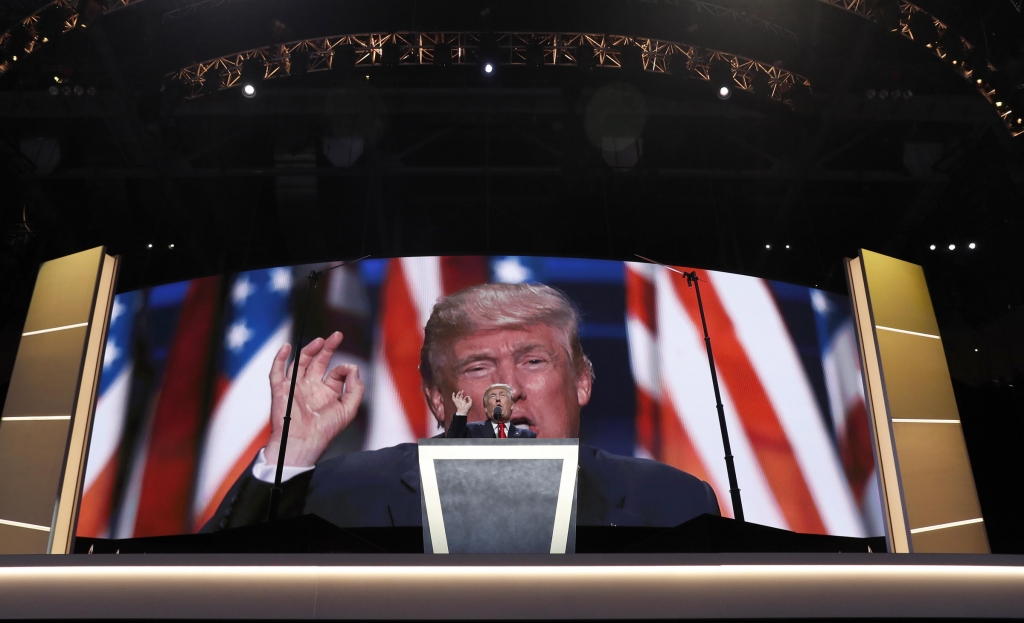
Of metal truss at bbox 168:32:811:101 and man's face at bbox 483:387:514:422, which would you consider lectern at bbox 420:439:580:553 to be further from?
metal truss at bbox 168:32:811:101

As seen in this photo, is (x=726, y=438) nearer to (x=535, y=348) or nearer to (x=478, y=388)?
(x=535, y=348)

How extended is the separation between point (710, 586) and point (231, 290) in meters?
6.14

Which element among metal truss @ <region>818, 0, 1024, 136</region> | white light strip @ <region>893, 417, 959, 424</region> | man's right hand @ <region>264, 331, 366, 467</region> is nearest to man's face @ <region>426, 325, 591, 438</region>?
man's right hand @ <region>264, 331, 366, 467</region>

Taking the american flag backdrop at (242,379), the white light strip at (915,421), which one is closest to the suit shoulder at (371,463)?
the american flag backdrop at (242,379)

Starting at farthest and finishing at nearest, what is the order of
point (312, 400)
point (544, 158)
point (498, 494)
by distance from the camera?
point (544, 158) → point (312, 400) → point (498, 494)

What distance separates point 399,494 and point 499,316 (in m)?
1.89

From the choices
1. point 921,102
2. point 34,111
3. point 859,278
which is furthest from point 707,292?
point 34,111

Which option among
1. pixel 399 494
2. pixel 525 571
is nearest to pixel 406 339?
pixel 399 494

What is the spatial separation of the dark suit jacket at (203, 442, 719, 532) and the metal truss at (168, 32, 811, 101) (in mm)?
4105

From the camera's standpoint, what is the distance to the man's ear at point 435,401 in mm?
6996

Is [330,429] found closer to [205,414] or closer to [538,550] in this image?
[205,414]

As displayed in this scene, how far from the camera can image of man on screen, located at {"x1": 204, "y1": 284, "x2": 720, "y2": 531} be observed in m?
6.56

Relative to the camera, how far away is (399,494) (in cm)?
658

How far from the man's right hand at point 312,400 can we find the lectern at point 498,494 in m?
4.03
